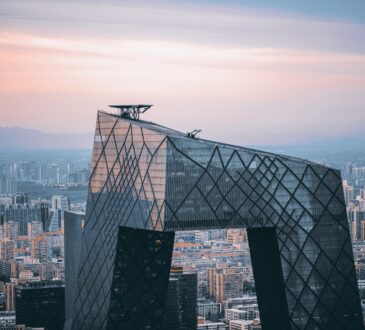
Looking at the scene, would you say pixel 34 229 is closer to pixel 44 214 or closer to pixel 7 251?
pixel 44 214

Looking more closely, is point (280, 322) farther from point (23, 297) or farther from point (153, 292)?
point (23, 297)

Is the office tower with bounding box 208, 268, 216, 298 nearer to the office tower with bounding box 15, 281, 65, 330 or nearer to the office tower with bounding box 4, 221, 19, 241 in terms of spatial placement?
the office tower with bounding box 15, 281, 65, 330

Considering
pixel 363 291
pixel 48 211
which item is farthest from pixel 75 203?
pixel 363 291

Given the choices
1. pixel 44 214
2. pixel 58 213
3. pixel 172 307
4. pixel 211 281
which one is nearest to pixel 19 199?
pixel 44 214

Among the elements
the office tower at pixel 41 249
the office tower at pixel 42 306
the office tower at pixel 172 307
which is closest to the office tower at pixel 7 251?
the office tower at pixel 41 249

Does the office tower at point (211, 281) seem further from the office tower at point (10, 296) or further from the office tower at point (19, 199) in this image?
the office tower at point (19, 199)

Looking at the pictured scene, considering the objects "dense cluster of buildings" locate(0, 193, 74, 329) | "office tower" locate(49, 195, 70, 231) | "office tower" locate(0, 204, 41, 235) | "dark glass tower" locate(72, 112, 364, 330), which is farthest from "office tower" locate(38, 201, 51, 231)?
"dark glass tower" locate(72, 112, 364, 330)
